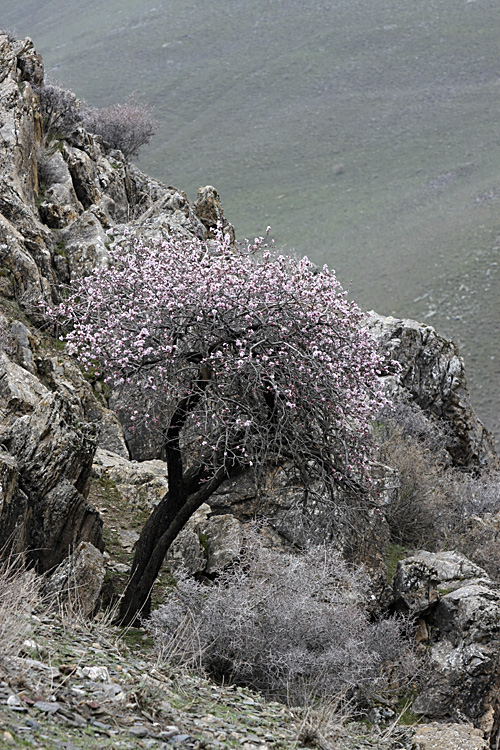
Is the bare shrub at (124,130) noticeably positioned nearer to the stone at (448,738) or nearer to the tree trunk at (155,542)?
the tree trunk at (155,542)

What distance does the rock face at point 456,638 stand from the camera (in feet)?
33.8

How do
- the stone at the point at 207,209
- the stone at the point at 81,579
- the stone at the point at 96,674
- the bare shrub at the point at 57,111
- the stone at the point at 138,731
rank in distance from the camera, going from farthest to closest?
the bare shrub at the point at 57,111 → the stone at the point at 207,209 → the stone at the point at 81,579 → the stone at the point at 96,674 → the stone at the point at 138,731

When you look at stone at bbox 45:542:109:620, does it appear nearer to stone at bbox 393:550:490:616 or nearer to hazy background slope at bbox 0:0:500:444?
stone at bbox 393:550:490:616

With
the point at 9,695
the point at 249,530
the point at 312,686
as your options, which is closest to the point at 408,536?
the point at 249,530

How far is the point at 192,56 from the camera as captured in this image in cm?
10919

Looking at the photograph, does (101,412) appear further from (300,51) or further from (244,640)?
(300,51)

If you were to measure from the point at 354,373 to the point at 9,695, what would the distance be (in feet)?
20.0

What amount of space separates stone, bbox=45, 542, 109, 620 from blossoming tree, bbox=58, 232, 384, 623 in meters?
0.63

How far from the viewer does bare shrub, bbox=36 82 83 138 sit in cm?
2338

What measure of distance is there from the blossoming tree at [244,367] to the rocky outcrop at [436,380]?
435 inches

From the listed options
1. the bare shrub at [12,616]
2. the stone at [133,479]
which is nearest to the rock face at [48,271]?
the stone at [133,479]

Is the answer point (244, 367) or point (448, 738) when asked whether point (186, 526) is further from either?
point (448, 738)

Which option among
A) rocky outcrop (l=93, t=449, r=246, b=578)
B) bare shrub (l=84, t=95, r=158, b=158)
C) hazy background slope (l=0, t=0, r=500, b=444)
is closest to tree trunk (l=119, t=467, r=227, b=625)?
rocky outcrop (l=93, t=449, r=246, b=578)

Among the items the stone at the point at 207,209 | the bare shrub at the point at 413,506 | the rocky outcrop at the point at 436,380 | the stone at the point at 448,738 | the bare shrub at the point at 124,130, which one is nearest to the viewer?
the stone at the point at 448,738
